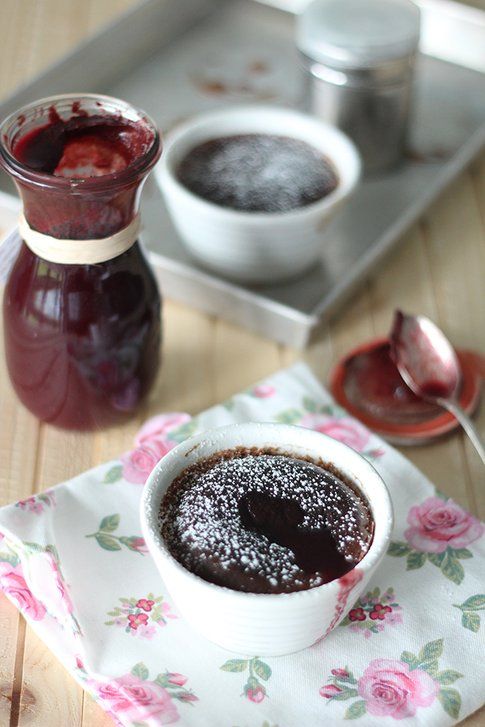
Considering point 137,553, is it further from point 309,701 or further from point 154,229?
point 154,229

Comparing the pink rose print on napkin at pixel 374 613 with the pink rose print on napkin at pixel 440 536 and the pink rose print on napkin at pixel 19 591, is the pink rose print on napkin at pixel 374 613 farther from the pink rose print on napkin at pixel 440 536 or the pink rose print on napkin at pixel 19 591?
the pink rose print on napkin at pixel 19 591

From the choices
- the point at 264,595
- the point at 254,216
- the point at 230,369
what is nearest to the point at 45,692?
the point at 264,595

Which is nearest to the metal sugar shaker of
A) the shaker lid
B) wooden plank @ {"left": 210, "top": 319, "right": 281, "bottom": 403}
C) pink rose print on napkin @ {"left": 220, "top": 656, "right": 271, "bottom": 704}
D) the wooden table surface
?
the shaker lid

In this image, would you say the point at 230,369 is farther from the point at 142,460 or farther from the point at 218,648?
the point at 218,648

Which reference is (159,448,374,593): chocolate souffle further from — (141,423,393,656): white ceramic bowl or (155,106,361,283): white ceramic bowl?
(155,106,361,283): white ceramic bowl

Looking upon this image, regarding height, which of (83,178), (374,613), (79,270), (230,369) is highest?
(83,178)

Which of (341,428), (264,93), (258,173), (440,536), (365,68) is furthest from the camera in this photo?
(264,93)

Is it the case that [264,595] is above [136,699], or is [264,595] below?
above

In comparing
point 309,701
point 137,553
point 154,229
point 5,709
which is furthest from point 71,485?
point 154,229
